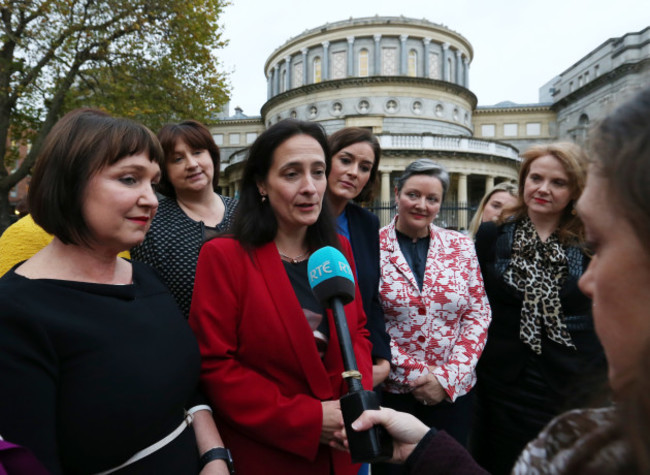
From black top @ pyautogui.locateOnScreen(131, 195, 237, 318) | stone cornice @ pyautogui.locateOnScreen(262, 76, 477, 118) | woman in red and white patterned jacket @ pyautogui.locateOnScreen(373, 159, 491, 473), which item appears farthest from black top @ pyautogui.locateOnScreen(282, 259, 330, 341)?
stone cornice @ pyautogui.locateOnScreen(262, 76, 477, 118)

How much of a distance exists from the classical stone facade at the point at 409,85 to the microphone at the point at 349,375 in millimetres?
34706

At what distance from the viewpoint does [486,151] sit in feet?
108

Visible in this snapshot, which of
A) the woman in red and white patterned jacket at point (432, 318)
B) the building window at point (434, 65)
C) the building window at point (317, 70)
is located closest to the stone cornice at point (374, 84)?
the building window at point (434, 65)

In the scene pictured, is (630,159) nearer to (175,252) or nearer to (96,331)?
(96,331)

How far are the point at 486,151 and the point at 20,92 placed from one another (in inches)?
1152

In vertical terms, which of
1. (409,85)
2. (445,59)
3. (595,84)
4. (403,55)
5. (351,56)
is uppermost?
(445,59)

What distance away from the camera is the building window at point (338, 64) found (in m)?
48.2

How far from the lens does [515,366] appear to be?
3111 millimetres

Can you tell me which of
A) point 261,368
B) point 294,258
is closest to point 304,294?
point 294,258

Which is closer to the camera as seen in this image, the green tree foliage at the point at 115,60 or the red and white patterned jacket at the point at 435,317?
the red and white patterned jacket at the point at 435,317

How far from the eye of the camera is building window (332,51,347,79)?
4816cm

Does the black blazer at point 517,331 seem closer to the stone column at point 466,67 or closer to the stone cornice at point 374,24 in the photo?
the stone cornice at point 374,24

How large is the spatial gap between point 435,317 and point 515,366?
2.15ft

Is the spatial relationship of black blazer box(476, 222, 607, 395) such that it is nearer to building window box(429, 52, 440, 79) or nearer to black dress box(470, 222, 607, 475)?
black dress box(470, 222, 607, 475)
